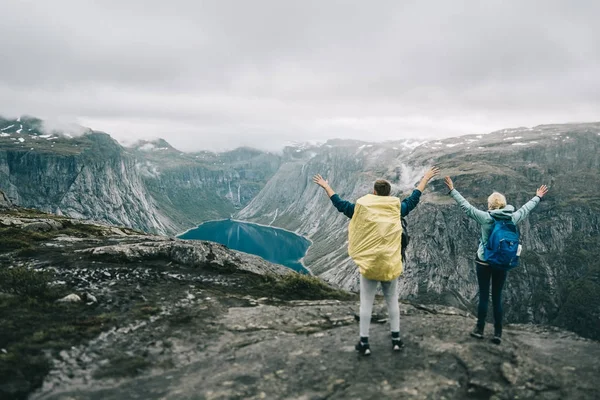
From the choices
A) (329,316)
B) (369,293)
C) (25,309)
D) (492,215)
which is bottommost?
(329,316)

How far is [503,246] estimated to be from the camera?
11797 millimetres

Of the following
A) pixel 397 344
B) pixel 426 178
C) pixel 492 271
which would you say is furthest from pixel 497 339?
pixel 426 178

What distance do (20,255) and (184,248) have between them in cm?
850

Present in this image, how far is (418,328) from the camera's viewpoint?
13.3 meters

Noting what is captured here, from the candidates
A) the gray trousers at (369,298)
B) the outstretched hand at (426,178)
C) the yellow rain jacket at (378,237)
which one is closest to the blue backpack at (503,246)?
the outstretched hand at (426,178)

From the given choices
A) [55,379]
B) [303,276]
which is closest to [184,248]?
[303,276]

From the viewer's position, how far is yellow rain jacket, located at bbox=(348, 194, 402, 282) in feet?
34.6

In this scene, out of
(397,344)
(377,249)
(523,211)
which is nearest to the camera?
(377,249)

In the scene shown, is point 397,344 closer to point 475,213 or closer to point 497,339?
point 497,339

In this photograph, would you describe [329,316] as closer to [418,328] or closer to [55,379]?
[418,328]

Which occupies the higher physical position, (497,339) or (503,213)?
(503,213)

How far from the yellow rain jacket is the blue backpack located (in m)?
3.35

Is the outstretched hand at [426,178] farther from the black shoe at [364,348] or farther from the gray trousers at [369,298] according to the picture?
the black shoe at [364,348]

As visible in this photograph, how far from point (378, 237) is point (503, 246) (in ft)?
14.4
